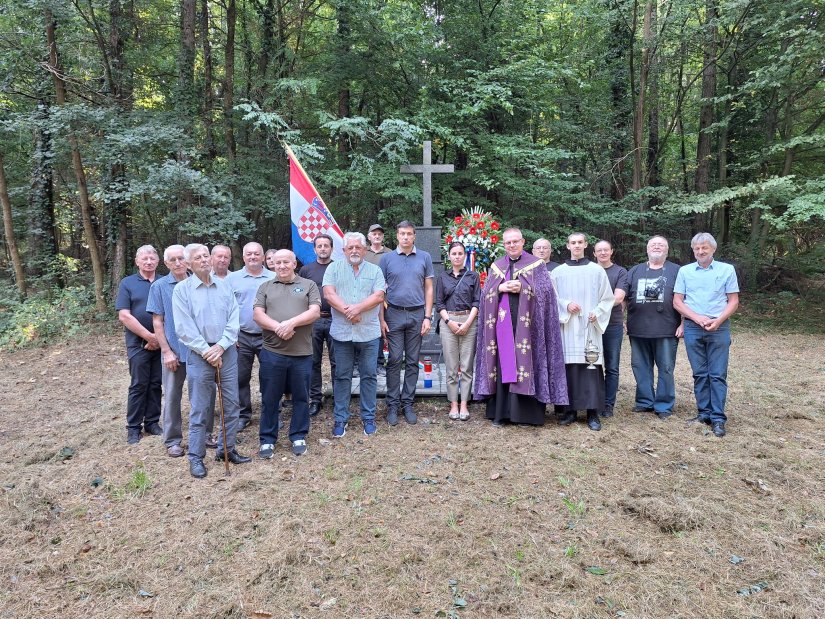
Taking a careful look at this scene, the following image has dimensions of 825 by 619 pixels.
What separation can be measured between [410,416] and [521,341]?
1.39 meters

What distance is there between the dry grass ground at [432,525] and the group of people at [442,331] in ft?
0.99

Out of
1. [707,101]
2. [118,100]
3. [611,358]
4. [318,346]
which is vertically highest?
[707,101]

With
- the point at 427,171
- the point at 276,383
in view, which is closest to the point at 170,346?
the point at 276,383

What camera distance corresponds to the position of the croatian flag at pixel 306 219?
630cm

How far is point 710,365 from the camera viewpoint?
4.88 m

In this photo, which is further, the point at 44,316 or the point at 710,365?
the point at 44,316

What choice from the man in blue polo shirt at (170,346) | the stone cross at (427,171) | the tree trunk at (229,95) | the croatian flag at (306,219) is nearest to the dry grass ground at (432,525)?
the man in blue polo shirt at (170,346)

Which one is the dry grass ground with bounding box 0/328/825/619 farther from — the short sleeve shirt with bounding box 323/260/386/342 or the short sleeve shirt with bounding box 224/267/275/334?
the short sleeve shirt with bounding box 224/267/275/334

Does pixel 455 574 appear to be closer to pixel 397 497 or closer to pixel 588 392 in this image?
pixel 397 497

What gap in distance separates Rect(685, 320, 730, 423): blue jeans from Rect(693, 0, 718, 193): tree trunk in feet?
29.3

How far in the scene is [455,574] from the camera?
9.07 feet

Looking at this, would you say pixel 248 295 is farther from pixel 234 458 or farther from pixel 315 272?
pixel 234 458

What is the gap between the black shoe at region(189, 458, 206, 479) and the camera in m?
3.91

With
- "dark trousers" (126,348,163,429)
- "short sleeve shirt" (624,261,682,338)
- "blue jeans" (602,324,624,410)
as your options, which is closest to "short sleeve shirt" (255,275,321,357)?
"dark trousers" (126,348,163,429)
